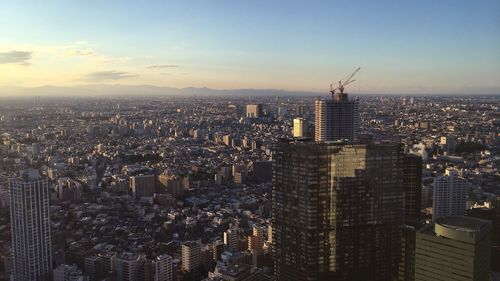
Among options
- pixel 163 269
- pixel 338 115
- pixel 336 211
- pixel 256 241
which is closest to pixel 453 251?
pixel 336 211

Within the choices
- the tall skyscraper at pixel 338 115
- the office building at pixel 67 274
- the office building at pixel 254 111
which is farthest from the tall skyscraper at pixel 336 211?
the office building at pixel 254 111

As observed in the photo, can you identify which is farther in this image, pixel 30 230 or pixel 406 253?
pixel 30 230

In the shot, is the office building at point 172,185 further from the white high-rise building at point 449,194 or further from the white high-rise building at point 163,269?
the white high-rise building at point 449,194

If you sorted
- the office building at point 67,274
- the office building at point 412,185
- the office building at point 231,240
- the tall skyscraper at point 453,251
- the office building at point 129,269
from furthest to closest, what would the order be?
1. the office building at point 231,240
2. the office building at point 129,269
3. the office building at point 67,274
4. the office building at point 412,185
5. the tall skyscraper at point 453,251

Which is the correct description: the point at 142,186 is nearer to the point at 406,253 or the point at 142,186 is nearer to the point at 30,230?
the point at 30,230

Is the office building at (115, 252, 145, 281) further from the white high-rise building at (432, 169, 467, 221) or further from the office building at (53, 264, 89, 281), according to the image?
the white high-rise building at (432, 169, 467, 221)

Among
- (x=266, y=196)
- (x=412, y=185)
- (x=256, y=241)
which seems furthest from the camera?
(x=266, y=196)
